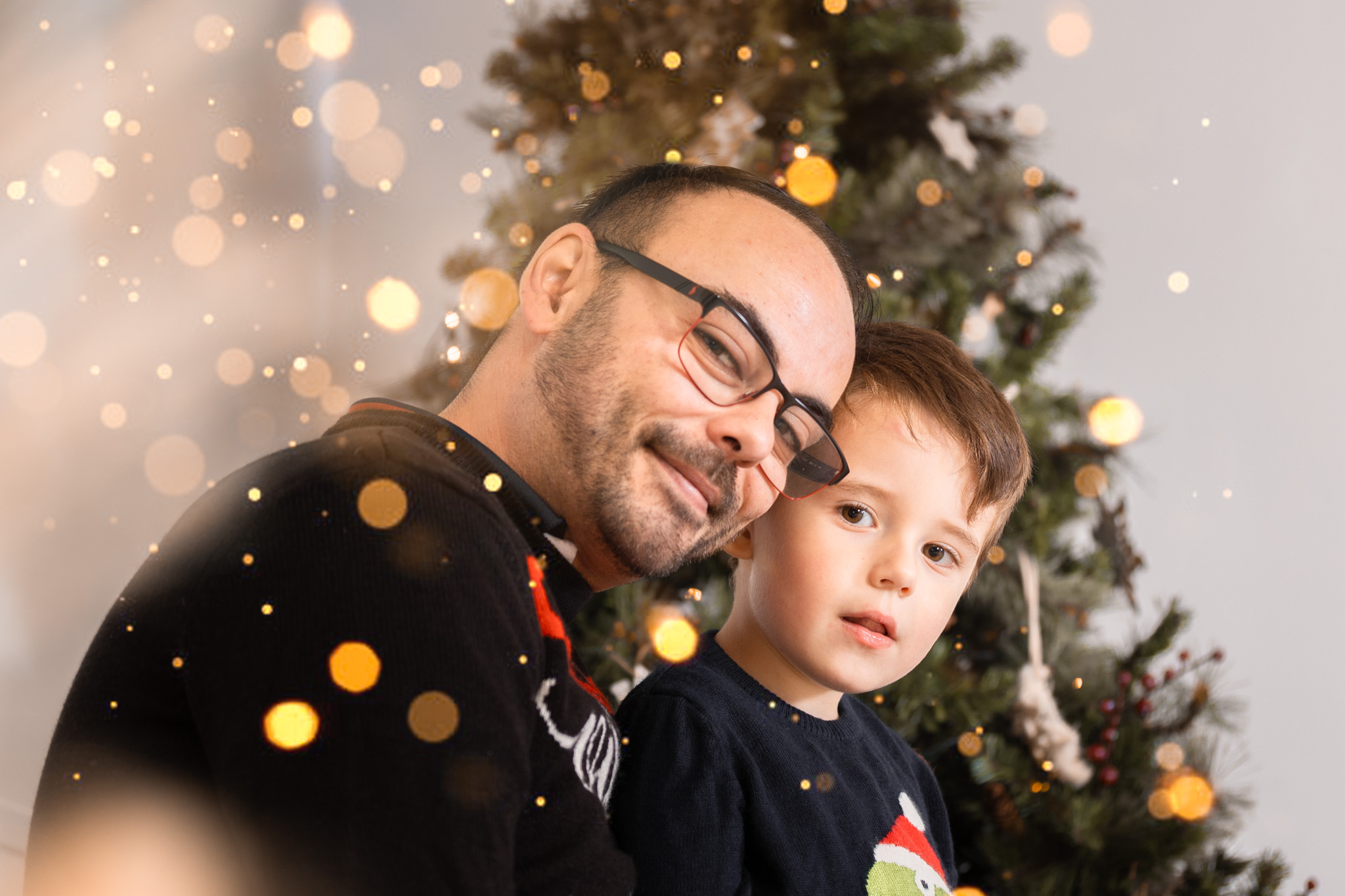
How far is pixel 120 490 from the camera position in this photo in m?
2.26

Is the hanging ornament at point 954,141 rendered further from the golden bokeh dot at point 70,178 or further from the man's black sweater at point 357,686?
the golden bokeh dot at point 70,178

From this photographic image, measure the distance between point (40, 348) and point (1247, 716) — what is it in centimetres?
254

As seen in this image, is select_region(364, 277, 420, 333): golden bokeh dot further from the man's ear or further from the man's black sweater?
the man's black sweater

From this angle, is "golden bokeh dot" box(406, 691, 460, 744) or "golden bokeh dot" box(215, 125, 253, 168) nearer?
"golden bokeh dot" box(406, 691, 460, 744)

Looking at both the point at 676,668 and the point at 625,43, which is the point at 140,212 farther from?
the point at 676,668

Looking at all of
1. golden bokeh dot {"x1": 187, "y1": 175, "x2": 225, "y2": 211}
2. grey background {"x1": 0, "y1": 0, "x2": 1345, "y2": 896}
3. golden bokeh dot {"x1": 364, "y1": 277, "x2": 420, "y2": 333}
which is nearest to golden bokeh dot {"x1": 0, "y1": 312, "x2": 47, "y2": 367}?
grey background {"x1": 0, "y1": 0, "x2": 1345, "y2": 896}

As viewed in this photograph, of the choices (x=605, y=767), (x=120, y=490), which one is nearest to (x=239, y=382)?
(x=120, y=490)

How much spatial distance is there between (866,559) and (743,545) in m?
0.14

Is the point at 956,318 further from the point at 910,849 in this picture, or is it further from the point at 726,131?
the point at 910,849

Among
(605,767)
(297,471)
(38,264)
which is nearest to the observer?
(297,471)

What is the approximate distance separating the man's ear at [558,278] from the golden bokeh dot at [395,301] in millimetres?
1418

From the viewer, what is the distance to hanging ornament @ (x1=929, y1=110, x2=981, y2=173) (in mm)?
1762

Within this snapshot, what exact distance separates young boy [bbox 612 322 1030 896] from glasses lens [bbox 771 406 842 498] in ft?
0.10

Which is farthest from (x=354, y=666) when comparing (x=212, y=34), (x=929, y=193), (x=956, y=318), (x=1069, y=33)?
(x=1069, y=33)
